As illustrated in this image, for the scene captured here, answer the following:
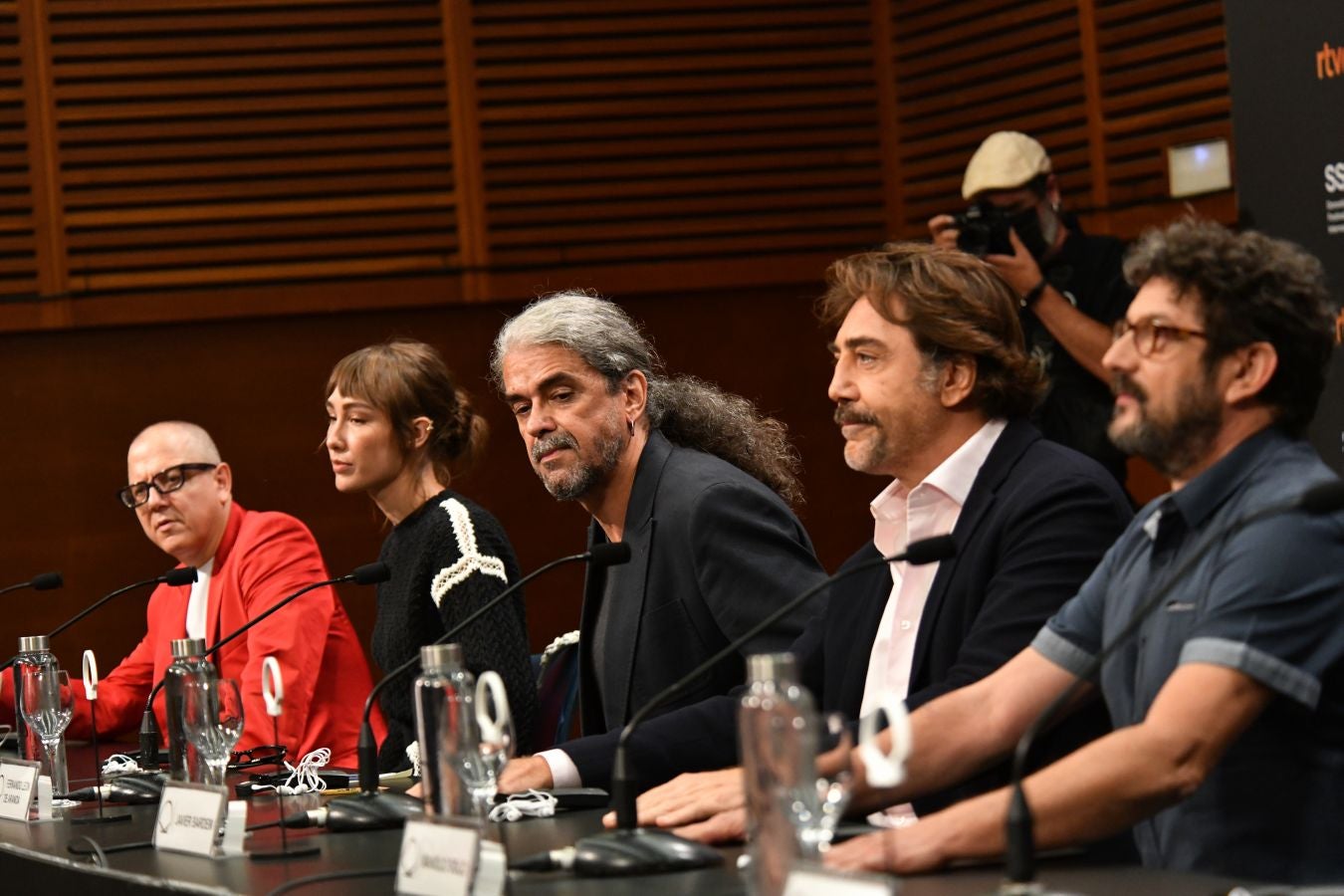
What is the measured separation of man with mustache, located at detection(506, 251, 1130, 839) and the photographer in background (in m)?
1.29

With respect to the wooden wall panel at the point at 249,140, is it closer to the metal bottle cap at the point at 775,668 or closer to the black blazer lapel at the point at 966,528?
the black blazer lapel at the point at 966,528

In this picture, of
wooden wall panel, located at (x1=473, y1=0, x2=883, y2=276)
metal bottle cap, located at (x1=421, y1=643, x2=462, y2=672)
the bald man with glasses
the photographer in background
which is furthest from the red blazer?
metal bottle cap, located at (x1=421, y1=643, x2=462, y2=672)

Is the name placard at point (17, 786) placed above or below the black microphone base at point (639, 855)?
below

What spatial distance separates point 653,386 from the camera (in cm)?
345

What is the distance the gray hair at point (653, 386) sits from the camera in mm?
3359

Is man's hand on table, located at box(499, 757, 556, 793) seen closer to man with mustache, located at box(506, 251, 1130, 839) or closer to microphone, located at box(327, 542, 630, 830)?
man with mustache, located at box(506, 251, 1130, 839)

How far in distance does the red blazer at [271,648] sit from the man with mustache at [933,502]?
1.38m

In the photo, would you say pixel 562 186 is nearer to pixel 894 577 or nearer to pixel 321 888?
pixel 894 577

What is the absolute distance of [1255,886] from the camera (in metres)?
1.73

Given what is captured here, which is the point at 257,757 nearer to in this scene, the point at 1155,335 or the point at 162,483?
the point at 162,483

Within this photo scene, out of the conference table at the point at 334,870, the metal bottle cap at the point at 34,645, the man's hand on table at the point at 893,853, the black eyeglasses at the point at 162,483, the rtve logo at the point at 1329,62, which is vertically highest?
the rtve logo at the point at 1329,62

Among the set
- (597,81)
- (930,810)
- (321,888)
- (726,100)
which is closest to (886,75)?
(726,100)

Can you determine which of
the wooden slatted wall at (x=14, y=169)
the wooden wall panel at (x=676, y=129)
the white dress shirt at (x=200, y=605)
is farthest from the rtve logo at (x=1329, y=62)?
the wooden slatted wall at (x=14, y=169)

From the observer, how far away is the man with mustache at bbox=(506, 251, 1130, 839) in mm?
2529
